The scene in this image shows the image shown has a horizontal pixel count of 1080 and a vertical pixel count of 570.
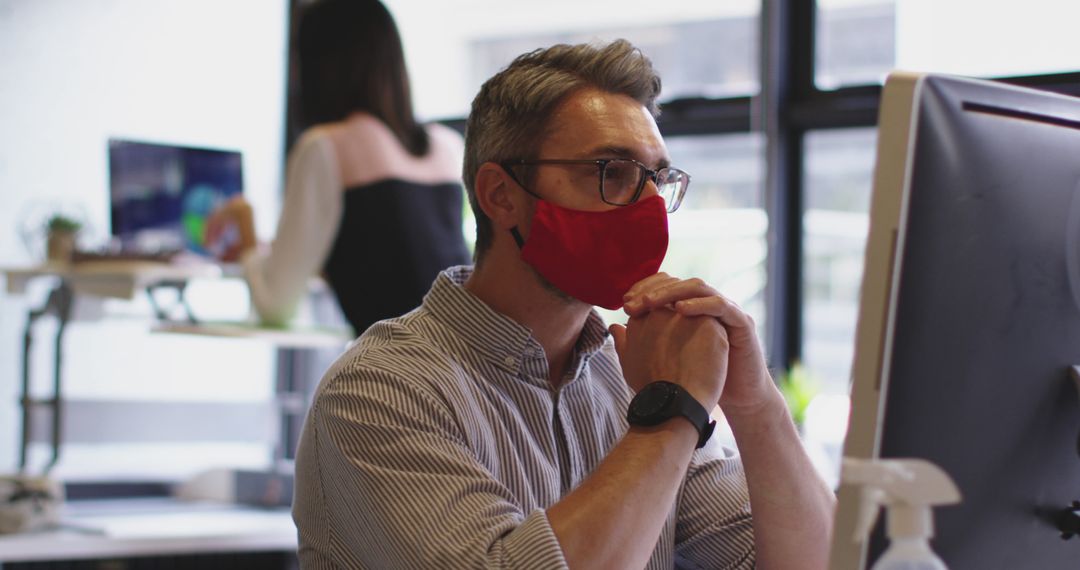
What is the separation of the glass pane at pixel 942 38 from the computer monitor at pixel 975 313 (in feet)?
6.90

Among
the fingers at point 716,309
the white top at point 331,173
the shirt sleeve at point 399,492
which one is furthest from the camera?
the white top at point 331,173

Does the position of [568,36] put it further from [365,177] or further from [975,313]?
[975,313]

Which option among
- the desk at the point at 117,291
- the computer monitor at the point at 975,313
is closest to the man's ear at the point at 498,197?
the computer monitor at the point at 975,313

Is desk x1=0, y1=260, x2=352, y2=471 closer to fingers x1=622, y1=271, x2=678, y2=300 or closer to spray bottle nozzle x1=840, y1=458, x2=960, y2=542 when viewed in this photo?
fingers x1=622, y1=271, x2=678, y2=300

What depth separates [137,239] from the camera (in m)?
3.21

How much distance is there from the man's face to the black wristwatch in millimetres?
285

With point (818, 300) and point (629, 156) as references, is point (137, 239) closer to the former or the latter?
point (818, 300)

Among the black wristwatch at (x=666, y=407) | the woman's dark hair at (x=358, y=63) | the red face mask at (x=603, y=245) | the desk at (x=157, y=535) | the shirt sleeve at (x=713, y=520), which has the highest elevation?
the woman's dark hair at (x=358, y=63)

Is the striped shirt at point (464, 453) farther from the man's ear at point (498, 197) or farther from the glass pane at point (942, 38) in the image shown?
the glass pane at point (942, 38)

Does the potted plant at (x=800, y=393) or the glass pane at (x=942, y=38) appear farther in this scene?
the potted plant at (x=800, y=393)

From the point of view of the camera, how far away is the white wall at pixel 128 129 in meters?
3.96

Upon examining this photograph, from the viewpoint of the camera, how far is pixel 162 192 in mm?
3264

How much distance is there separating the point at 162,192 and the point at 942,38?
2104 millimetres

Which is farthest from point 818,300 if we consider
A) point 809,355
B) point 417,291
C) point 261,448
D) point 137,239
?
point 261,448
